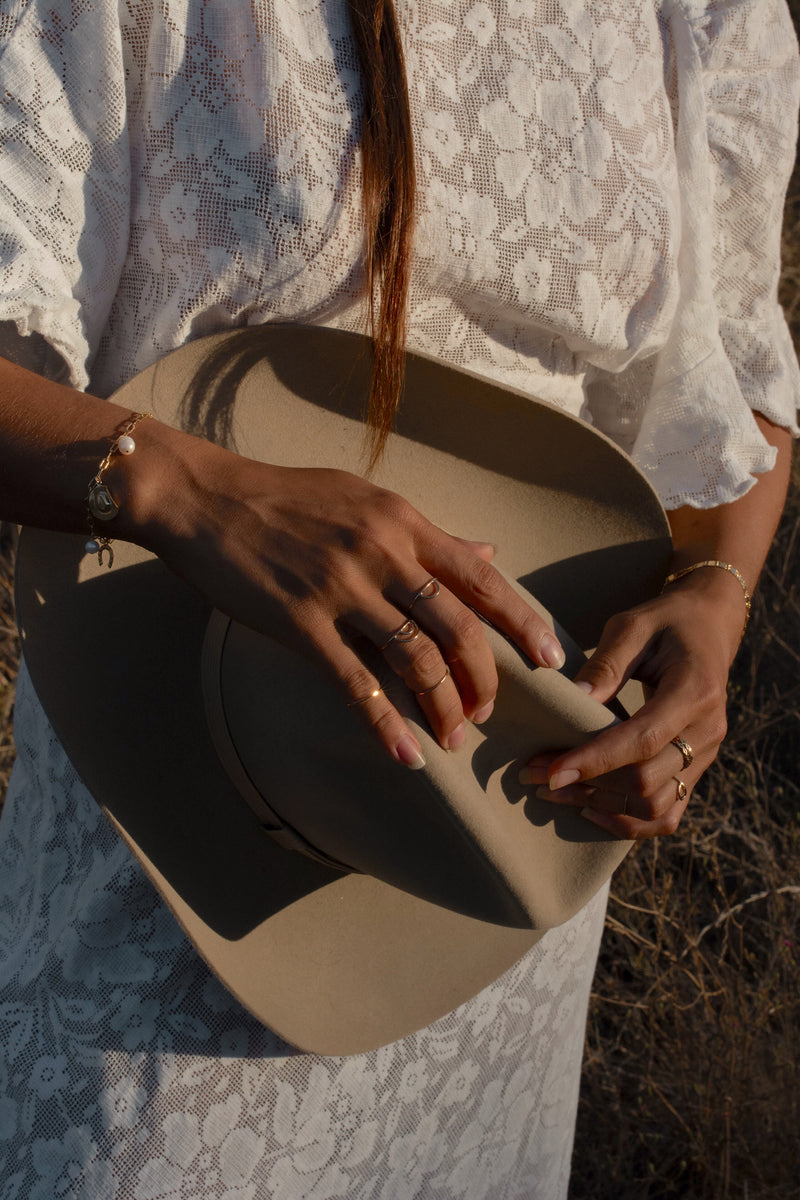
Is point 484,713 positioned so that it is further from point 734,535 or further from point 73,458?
point 734,535

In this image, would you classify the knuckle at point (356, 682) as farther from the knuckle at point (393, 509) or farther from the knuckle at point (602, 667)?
the knuckle at point (602, 667)

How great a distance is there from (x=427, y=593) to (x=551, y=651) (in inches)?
6.4

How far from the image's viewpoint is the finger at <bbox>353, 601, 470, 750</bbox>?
750 mm

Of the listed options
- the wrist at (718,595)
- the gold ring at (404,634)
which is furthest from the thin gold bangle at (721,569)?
the gold ring at (404,634)

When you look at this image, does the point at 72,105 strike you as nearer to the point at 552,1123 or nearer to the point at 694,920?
the point at 552,1123

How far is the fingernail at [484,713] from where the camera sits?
835 millimetres

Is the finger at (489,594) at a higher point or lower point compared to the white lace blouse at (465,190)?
lower

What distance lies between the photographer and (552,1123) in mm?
1250

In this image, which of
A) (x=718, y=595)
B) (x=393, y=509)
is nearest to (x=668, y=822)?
(x=718, y=595)

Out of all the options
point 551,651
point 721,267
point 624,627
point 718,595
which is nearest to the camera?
point 551,651

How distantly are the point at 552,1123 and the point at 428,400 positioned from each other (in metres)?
1.01

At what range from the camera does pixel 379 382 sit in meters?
0.90

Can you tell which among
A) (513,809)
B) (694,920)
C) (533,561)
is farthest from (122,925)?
(694,920)

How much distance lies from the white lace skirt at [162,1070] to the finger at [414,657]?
0.42m
